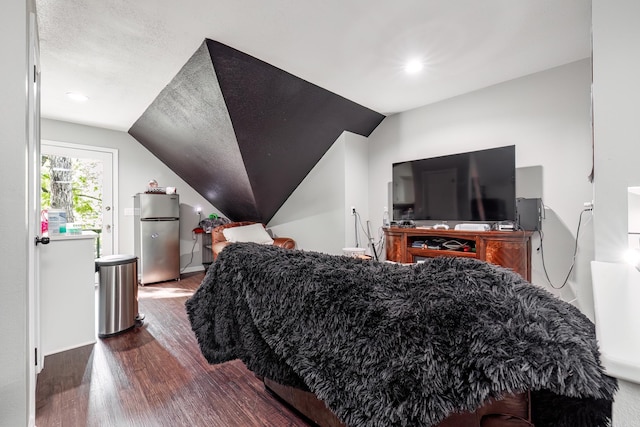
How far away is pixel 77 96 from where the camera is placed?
3.23 metres

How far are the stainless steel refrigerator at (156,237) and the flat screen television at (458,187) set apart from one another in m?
3.43

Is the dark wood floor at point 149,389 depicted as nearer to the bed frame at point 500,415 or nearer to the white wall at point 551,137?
the bed frame at point 500,415

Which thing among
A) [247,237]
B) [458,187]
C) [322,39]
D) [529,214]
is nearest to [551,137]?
[529,214]

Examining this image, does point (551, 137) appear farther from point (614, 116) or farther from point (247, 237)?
point (247, 237)

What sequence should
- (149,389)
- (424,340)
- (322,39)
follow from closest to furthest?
1. (424,340)
2. (149,389)
3. (322,39)

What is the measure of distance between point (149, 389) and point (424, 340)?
1.79 meters

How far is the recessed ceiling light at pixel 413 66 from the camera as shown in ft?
8.80

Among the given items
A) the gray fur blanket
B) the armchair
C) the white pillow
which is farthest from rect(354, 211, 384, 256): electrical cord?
the gray fur blanket

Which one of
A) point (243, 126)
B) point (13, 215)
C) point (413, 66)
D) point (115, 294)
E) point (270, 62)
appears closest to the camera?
point (13, 215)

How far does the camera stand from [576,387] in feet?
1.60

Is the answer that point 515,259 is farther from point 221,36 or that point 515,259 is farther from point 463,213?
point 221,36

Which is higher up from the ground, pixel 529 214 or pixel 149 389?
pixel 529 214

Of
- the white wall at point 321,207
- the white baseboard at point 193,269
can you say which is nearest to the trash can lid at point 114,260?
the white baseboard at point 193,269

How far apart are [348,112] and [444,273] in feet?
11.3
